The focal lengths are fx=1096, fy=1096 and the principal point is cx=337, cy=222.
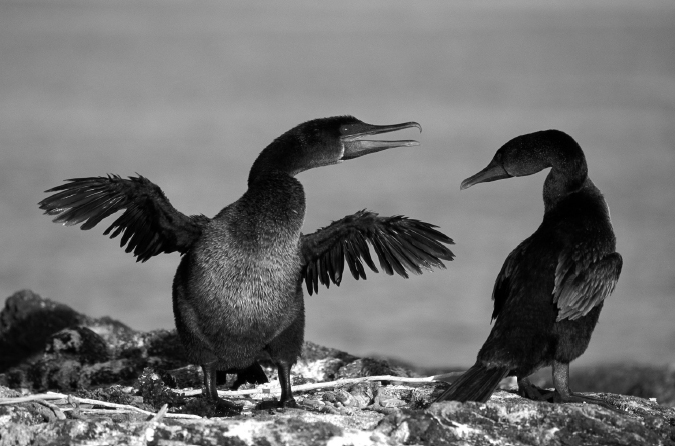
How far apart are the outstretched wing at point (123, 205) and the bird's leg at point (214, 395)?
770 millimetres

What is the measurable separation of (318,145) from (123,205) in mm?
1259

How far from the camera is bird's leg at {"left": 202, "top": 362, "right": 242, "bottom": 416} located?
587 centimetres

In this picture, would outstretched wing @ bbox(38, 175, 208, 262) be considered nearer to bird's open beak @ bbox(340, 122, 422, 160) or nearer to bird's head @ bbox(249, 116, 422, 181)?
bird's head @ bbox(249, 116, 422, 181)

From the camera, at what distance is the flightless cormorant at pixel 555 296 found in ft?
19.9

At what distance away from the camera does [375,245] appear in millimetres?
6832

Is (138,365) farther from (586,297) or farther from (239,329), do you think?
(586,297)

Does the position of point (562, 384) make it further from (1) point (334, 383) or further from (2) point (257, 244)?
(2) point (257, 244)

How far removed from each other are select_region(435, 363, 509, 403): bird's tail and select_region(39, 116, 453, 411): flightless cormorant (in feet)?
2.93

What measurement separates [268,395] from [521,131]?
27.7 metres

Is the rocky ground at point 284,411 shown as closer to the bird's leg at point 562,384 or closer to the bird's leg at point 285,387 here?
the bird's leg at point 285,387

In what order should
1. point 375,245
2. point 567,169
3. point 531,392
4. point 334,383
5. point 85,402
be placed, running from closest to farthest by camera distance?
point 85,402 → point 531,392 → point 334,383 → point 567,169 → point 375,245

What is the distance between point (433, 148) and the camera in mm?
30984

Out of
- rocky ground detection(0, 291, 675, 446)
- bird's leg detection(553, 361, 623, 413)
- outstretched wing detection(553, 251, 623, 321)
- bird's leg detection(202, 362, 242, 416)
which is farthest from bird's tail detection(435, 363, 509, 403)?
bird's leg detection(202, 362, 242, 416)

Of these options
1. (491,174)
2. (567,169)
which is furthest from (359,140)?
(567,169)
